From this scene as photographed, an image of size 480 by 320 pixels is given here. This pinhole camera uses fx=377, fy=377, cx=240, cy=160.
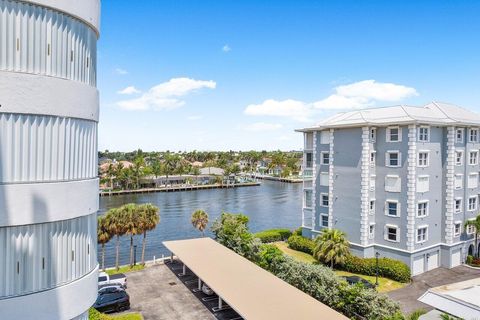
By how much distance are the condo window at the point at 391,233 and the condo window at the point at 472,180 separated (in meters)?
9.56

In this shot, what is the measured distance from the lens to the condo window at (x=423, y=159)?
106 ft

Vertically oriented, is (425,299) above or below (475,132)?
below

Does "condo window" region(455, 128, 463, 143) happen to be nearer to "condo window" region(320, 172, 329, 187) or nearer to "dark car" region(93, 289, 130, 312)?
"condo window" region(320, 172, 329, 187)

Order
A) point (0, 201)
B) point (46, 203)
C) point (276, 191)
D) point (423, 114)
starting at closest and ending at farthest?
point (0, 201) → point (46, 203) → point (423, 114) → point (276, 191)

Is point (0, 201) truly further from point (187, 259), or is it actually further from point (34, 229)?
point (187, 259)

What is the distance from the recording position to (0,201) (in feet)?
21.0

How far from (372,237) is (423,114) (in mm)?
12341

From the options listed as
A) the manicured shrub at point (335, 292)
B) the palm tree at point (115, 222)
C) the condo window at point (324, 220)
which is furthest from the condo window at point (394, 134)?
the palm tree at point (115, 222)

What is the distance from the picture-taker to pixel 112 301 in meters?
23.5

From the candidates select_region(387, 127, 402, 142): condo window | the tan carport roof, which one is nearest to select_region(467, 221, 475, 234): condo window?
select_region(387, 127, 402, 142): condo window

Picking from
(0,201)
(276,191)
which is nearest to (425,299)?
(0,201)

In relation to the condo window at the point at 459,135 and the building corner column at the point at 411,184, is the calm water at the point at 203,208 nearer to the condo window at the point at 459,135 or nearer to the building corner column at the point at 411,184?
the building corner column at the point at 411,184

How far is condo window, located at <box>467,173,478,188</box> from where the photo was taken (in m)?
36.0

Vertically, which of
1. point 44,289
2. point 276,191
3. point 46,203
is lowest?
point 276,191
